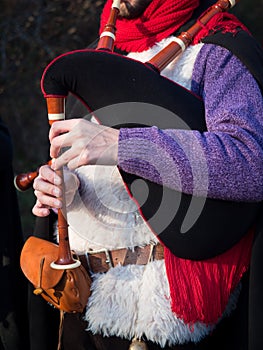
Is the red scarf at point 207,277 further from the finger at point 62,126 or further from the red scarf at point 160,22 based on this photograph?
the finger at point 62,126

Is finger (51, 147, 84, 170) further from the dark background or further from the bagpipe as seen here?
the dark background

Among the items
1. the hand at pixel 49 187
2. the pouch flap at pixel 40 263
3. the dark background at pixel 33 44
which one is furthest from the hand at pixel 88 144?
the dark background at pixel 33 44

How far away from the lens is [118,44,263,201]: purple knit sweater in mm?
1480

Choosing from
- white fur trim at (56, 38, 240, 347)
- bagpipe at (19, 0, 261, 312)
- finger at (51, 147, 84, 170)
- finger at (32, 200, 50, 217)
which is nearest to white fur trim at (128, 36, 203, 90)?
white fur trim at (56, 38, 240, 347)

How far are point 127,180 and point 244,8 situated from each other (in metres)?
5.47

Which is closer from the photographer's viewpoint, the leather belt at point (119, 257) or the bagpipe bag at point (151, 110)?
the bagpipe bag at point (151, 110)

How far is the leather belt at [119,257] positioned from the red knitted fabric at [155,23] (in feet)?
2.04

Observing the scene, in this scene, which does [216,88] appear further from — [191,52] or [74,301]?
[74,301]

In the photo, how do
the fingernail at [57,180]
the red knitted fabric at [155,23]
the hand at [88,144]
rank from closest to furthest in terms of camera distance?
the hand at [88,144] < the fingernail at [57,180] < the red knitted fabric at [155,23]

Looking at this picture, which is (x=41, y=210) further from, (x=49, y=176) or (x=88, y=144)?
(x=88, y=144)

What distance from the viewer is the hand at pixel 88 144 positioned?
4.83 ft

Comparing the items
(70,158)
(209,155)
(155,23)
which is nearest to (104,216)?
(70,158)

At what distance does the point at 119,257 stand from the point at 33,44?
4.93 metres

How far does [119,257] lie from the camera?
1.77m
